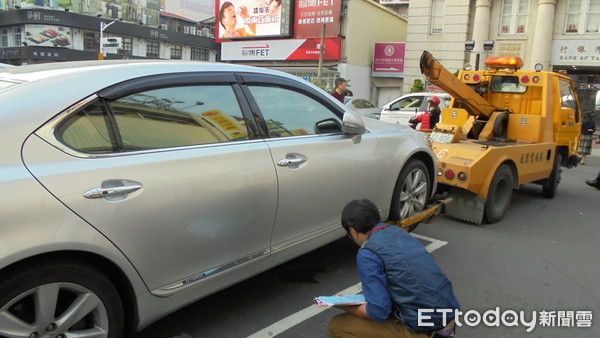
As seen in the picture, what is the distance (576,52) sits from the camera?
64.2ft

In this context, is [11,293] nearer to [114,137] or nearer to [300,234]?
[114,137]

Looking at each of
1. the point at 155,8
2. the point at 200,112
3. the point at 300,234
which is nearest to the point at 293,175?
the point at 300,234

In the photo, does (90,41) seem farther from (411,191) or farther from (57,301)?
(57,301)

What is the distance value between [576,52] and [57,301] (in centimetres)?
2280

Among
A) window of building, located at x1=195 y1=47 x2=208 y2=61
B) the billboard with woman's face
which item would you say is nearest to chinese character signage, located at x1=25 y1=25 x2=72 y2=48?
window of building, located at x1=195 y1=47 x2=208 y2=61

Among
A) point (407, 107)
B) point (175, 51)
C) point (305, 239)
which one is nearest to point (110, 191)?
point (305, 239)

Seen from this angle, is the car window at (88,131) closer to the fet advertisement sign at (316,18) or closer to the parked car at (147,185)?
the parked car at (147,185)

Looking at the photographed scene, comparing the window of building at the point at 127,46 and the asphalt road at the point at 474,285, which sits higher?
the window of building at the point at 127,46

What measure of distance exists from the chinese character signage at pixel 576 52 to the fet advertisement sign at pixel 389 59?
343 inches

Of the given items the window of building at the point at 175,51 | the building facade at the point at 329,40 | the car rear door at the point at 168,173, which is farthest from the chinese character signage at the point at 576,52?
the window of building at the point at 175,51

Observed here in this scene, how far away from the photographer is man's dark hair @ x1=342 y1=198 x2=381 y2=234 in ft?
7.69

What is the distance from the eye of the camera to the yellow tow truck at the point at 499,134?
17.5 feet

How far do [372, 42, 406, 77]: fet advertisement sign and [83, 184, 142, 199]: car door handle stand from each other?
2626cm

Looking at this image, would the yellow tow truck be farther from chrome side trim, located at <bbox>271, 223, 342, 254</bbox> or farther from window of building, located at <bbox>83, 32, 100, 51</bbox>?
window of building, located at <bbox>83, 32, 100, 51</bbox>
